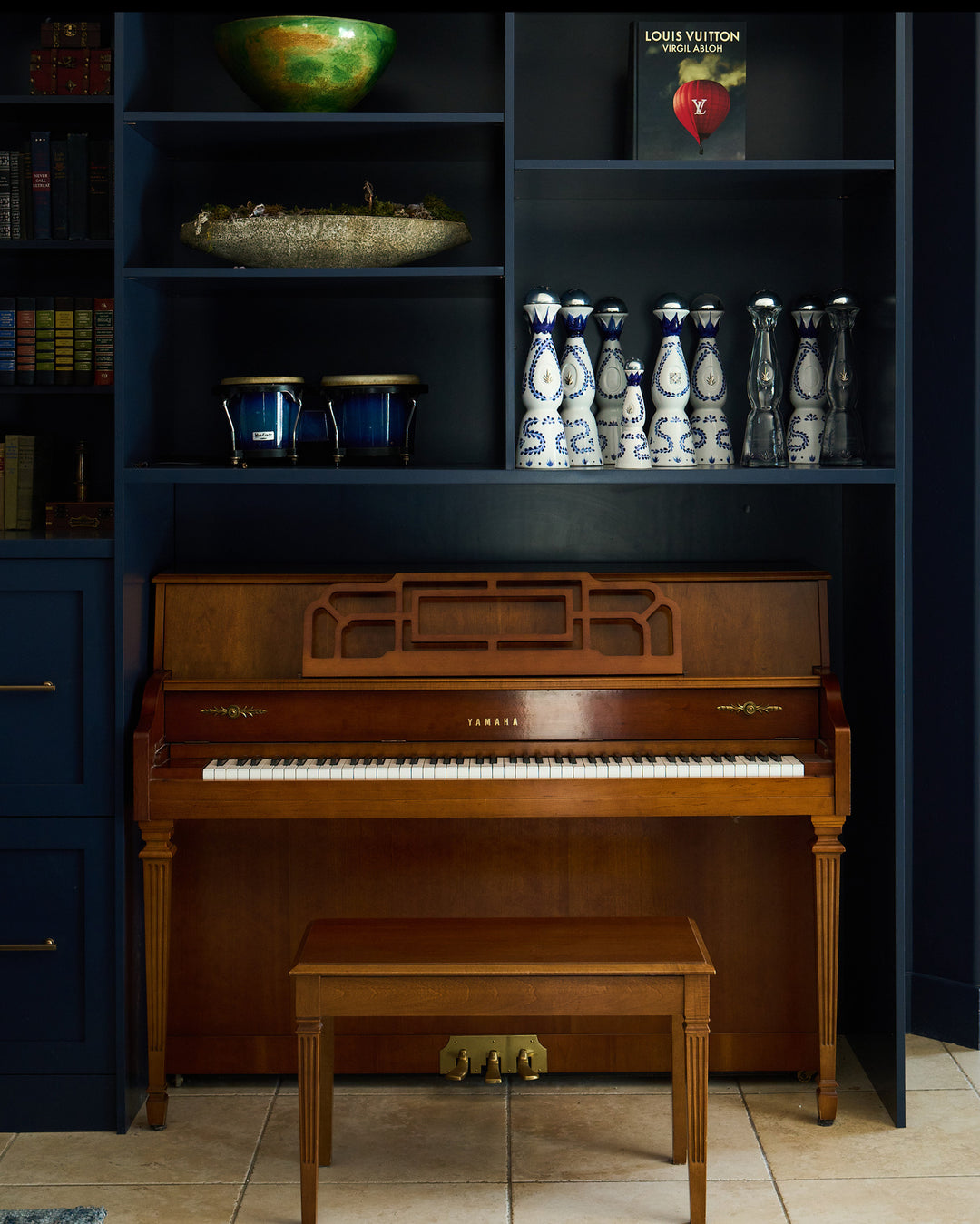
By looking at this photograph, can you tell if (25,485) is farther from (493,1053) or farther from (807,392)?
(807,392)

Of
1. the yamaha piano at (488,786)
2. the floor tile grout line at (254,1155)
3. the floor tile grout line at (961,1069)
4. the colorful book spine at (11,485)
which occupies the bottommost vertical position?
the floor tile grout line at (254,1155)

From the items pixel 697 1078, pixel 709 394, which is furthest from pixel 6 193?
pixel 697 1078

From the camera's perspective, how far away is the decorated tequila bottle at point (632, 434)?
2.84m

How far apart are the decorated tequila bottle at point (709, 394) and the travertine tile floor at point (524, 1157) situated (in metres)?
1.45

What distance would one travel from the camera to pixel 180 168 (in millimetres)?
3076

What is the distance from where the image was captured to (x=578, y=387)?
287cm

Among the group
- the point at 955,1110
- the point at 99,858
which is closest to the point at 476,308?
the point at 99,858

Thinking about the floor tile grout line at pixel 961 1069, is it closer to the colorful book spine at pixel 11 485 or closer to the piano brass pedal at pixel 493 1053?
the piano brass pedal at pixel 493 1053

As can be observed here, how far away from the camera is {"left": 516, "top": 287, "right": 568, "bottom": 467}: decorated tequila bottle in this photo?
277 cm

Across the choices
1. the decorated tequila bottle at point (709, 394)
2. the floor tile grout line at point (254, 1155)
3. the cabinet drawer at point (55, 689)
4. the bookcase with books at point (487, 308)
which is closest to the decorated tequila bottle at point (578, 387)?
the bookcase with books at point (487, 308)

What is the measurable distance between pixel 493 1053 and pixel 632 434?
4.65ft

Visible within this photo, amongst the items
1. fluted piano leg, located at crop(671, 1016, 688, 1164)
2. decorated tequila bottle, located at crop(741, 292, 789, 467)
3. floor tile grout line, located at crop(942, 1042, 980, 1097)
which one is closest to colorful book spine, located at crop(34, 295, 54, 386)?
decorated tequila bottle, located at crop(741, 292, 789, 467)

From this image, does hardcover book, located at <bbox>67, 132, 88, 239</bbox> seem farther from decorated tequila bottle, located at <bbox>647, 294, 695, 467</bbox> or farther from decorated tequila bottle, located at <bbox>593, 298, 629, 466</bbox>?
decorated tequila bottle, located at <bbox>647, 294, 695, 467</bbox>

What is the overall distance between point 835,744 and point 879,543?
1.58ft
